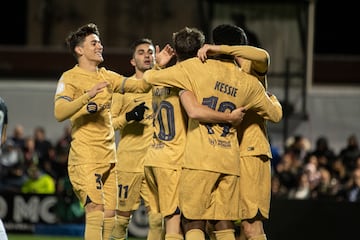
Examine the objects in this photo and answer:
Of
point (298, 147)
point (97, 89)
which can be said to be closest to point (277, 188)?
point (298, 147)

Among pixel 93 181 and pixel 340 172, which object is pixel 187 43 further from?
pixel 340 172

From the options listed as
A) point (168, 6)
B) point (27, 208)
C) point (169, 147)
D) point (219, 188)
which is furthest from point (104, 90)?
point (168, 6)

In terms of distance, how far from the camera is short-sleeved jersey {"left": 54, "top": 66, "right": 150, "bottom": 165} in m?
10.4

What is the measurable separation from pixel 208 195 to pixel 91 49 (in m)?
2.20

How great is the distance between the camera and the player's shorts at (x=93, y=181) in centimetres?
1040

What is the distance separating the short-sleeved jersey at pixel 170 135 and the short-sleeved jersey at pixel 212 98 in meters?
0.38

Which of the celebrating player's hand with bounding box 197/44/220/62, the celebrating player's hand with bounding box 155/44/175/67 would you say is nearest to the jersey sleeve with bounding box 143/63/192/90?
the celebrating player's hand with bounding box 197/44/220/62

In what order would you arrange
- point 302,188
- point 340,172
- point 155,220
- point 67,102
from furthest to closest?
point 340,172 → point 302,188 → point 155,220 → point 67,102

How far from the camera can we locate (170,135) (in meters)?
9.61

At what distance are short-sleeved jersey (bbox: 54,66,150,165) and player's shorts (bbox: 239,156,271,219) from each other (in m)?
1.64

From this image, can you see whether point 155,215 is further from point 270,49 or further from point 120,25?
point 120,25

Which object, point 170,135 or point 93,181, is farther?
point 93,181

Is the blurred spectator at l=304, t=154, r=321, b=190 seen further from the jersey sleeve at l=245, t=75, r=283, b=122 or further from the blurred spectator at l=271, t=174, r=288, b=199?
the jersey sleeve at l=245, t=75, r=283, b=122

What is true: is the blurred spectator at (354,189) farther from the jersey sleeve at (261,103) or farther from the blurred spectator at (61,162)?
the jersey sleeve at (261,103)
